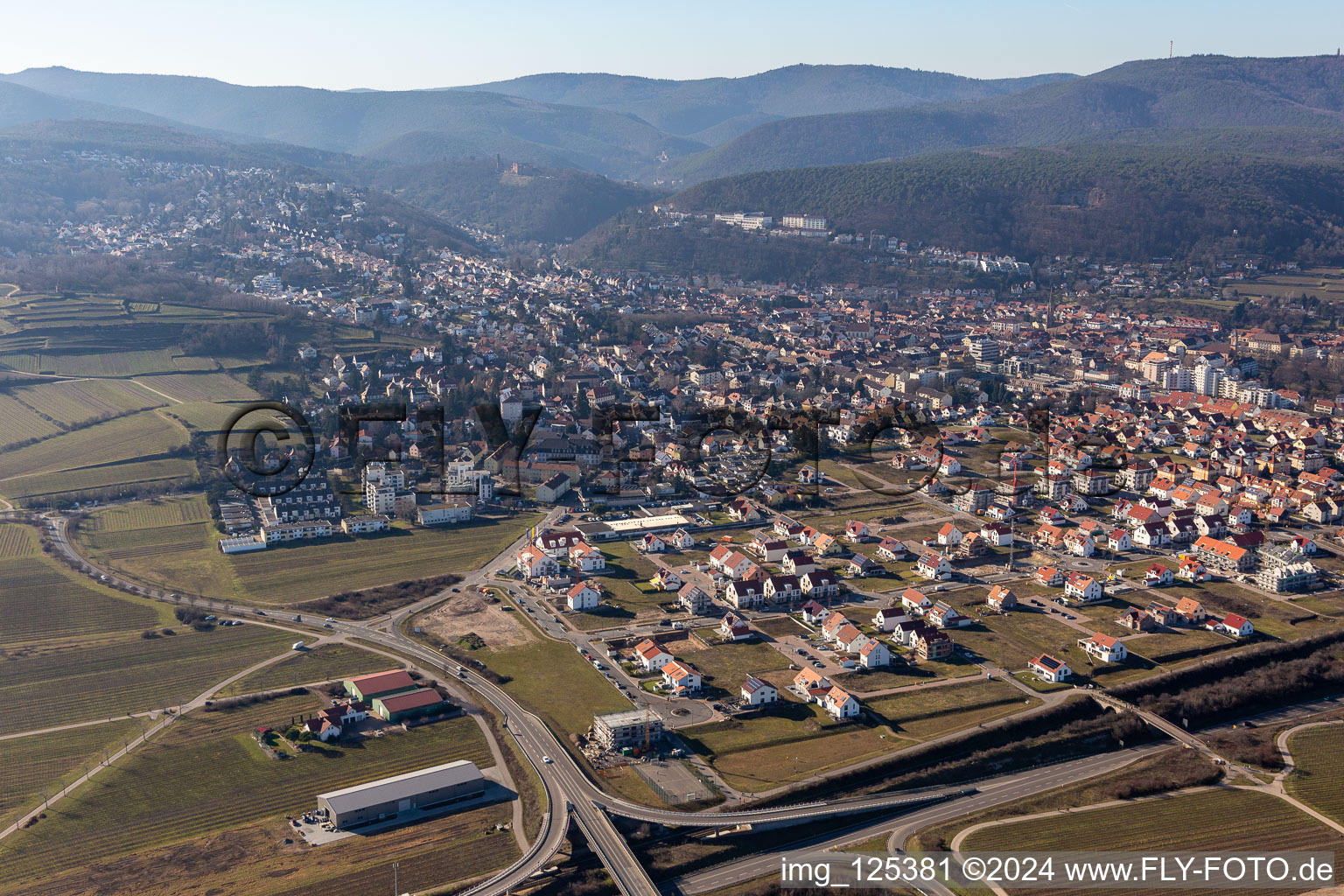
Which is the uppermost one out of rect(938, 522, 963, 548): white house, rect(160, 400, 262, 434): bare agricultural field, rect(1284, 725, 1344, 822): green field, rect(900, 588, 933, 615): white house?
rect(160, 400, 262, 434): bare agricultural field

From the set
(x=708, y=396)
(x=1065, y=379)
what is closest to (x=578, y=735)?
(x=708, y=396)

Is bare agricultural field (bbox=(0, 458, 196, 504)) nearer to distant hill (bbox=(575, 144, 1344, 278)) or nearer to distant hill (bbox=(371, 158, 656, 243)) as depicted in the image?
distant hill (bbox=(575, 144, 1344, 278))

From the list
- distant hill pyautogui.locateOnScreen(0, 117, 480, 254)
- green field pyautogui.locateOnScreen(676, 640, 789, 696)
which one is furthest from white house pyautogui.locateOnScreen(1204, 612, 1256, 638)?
distant hill pyautogui.locateOnScreen(0, 117, 480, 254)

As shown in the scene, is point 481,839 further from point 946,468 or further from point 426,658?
point 946,468

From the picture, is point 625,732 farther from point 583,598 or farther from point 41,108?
point 41,108

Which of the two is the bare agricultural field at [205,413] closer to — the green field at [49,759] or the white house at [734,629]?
the green field at [49,759]

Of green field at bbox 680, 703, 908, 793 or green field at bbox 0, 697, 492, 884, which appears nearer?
green field at bbox 0, 697, 492, 884
